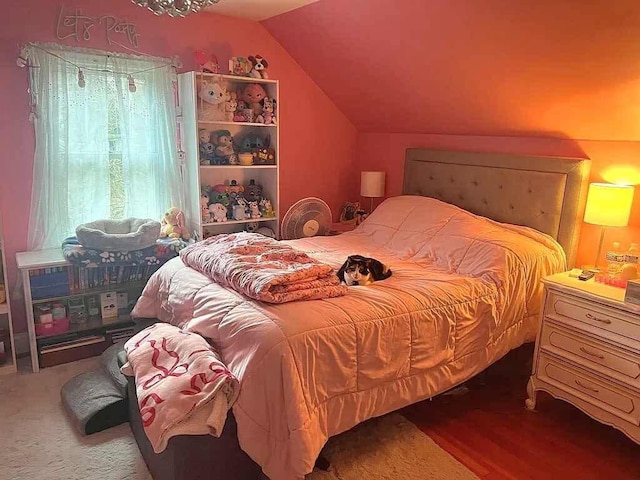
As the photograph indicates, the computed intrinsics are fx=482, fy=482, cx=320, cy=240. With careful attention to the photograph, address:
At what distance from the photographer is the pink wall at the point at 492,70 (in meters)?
2.26

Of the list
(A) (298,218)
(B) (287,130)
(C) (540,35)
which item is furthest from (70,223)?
(C) (540,35)

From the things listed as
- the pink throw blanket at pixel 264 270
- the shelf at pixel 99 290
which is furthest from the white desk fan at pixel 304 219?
the shelf at pixel 99 290

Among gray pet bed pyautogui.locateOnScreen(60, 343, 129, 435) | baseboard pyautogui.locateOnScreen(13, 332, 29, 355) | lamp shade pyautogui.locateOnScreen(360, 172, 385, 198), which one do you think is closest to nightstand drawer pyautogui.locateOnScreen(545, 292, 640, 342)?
lamp shade pyautogui.locateOnScreen(360, 172, 385, 198)

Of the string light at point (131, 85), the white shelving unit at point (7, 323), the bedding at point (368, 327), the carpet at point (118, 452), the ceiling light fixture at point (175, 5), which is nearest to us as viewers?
the ceiling light fixture at point (175, 5)

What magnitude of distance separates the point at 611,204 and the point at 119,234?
2.97 m

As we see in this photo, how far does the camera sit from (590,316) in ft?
7.77

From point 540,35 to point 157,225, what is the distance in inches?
98.3

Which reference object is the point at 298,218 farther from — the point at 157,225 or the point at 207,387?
the point at 207,387

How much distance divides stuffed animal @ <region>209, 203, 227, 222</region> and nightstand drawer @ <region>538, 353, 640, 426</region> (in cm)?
232

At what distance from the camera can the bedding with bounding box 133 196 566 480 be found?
6.15 ft

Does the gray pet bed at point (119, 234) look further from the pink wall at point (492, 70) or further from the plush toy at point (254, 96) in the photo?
the pink wall at point (492, 70)

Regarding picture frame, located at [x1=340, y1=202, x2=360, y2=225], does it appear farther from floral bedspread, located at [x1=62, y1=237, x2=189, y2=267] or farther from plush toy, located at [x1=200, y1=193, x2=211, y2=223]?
floral bedspread, located at [x1=62, y1=237, x2=189, y2=267]

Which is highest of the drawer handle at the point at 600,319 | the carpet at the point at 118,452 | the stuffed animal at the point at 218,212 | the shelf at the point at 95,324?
the stuffed animal at the point at 218,212

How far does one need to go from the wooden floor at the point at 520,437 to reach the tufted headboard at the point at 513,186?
0.92 meters
